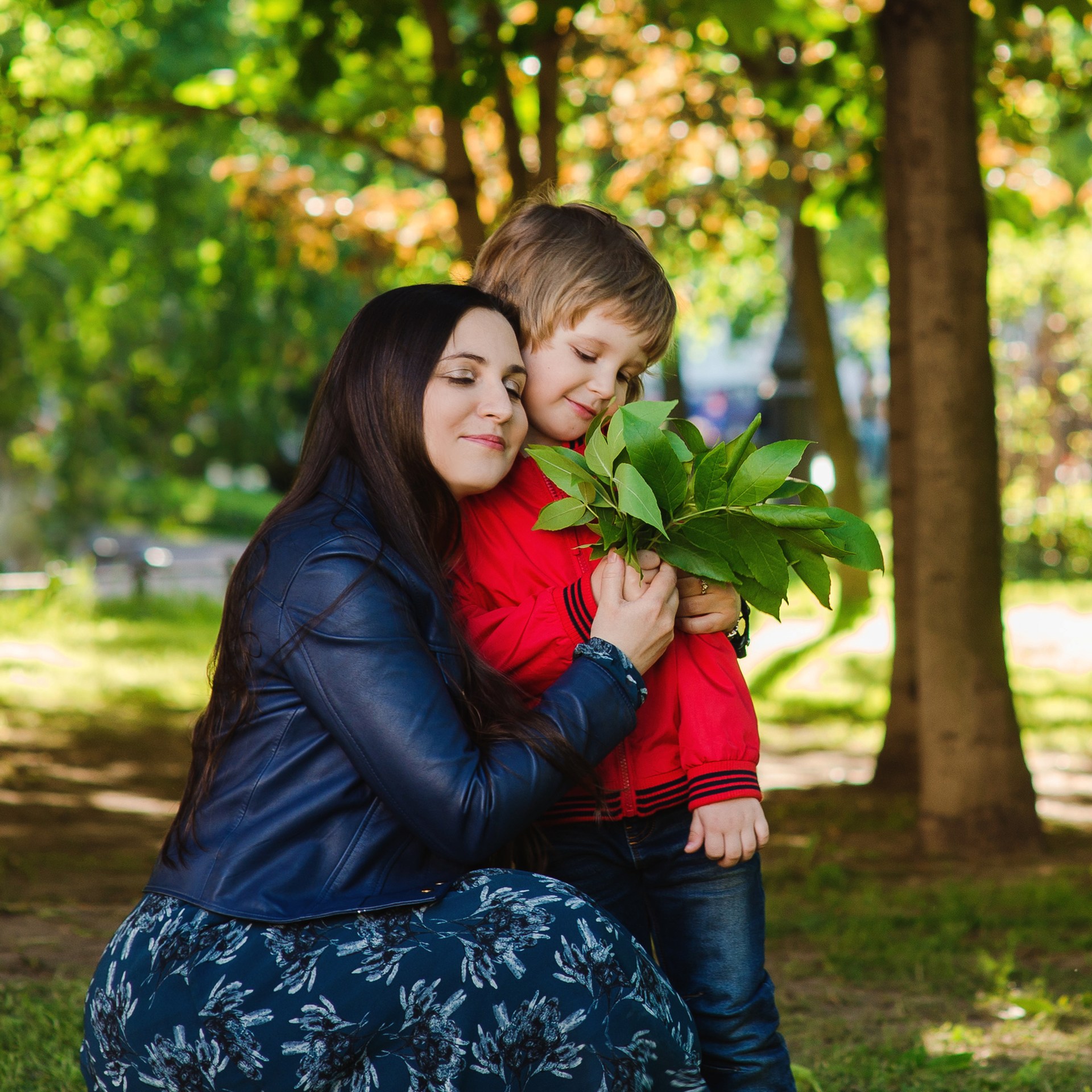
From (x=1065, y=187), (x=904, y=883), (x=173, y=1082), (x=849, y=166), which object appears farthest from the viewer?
(x=1065, y=187)

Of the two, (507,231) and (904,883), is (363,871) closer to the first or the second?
(507,231)

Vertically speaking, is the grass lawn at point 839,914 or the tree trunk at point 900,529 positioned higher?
the tree trunk at point 900,529

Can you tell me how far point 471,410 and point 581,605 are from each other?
0.39 metres

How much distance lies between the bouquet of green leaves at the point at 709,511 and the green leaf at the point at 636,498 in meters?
0.01

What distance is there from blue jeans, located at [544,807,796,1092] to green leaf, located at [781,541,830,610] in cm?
48

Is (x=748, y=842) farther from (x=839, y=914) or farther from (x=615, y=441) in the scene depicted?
(x=839, y=914)

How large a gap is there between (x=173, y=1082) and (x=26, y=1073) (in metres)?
1.66

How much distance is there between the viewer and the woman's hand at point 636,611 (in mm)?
2188

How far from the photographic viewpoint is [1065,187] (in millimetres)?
9852

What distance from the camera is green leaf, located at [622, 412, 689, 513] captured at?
2246 mm

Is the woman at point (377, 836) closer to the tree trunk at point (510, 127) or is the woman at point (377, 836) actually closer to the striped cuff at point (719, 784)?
the striped cuff at point (719, 784)

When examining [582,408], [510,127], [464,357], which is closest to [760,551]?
[582,408]

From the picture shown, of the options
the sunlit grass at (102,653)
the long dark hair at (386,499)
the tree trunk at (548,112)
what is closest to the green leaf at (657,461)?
the long dark hair at (386,499)

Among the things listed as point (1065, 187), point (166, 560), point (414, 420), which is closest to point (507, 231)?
point (414, 420)
